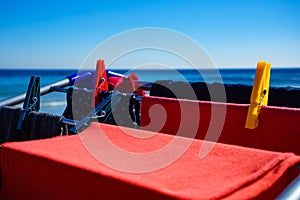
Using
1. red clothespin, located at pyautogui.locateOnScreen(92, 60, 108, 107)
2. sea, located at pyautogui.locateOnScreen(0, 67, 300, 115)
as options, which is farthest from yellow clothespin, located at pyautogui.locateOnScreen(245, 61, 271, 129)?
red clothespin, located at pyautogui.locateOnScreen(92, 60, 108, 107)

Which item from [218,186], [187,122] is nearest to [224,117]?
[187,122]

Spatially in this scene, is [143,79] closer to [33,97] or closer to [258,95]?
[33,97]

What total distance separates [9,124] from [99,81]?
776 mm

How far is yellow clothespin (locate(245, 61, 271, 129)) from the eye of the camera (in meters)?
2.10

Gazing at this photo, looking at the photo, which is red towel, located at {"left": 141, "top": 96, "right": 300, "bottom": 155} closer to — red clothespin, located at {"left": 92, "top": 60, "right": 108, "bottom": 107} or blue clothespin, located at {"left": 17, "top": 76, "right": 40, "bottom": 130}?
red clothespin, located at {"left": 92, "top": 60, "right": 108, "bottom": 107}

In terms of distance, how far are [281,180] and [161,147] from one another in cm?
46

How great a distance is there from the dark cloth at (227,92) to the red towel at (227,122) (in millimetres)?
452

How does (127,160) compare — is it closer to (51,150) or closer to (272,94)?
(51,150)

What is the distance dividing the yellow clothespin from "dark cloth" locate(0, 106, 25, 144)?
159cm

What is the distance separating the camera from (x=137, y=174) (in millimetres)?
1182

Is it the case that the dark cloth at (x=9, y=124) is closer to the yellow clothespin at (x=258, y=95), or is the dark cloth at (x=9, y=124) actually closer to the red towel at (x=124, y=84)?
the red towel at (x=124, y=84)

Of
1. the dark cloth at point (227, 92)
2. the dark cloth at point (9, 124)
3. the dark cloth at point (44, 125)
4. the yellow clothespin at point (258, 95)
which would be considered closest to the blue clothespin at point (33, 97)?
the dark cloth at point (9, 124)

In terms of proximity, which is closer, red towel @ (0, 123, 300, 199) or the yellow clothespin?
red towel @ (0, 123, 300, 199)

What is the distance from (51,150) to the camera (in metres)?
1.46
